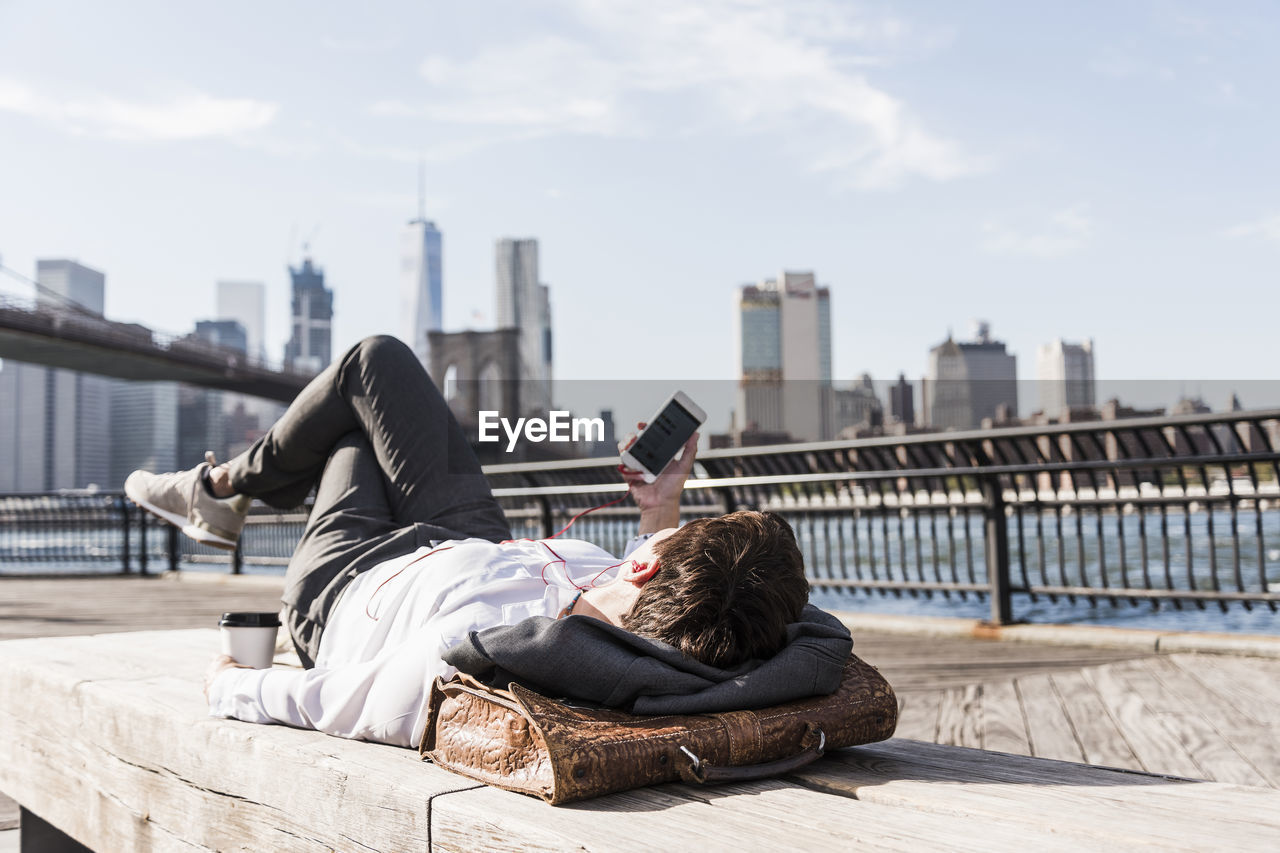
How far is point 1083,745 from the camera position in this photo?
2.22 metres

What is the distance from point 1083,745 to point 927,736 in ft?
1.15

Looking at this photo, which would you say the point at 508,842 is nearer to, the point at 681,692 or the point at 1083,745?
the point at 681,692

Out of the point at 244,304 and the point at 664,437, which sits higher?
the point at 244,304

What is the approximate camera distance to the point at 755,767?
1.00m

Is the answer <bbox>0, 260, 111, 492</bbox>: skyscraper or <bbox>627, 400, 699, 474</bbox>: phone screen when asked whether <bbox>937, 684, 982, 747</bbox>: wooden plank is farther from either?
<bbox>0, 260, 111, 492</bbox>: skyscraper

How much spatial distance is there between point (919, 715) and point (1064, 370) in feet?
319

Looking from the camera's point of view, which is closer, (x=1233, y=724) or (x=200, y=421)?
(x=1233, y=724)

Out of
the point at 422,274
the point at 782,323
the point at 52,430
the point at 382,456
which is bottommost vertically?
the point at 382,456

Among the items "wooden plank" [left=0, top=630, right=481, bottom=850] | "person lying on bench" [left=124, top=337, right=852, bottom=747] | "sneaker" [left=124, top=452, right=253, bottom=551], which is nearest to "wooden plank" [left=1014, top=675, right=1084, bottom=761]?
"person lying on bench" [left=124, top=337, right=852, bottom=747]

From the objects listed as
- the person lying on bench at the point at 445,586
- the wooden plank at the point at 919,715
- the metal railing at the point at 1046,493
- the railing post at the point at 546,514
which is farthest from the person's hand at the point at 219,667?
the railing post at the point at 546,514

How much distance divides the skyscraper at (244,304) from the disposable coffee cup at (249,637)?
565ft

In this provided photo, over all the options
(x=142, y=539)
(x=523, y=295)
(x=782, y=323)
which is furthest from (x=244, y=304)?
(x=142, y=539)

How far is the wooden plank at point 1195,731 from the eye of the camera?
A: 200cm

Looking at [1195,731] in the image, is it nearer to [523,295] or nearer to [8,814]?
[8,814]
